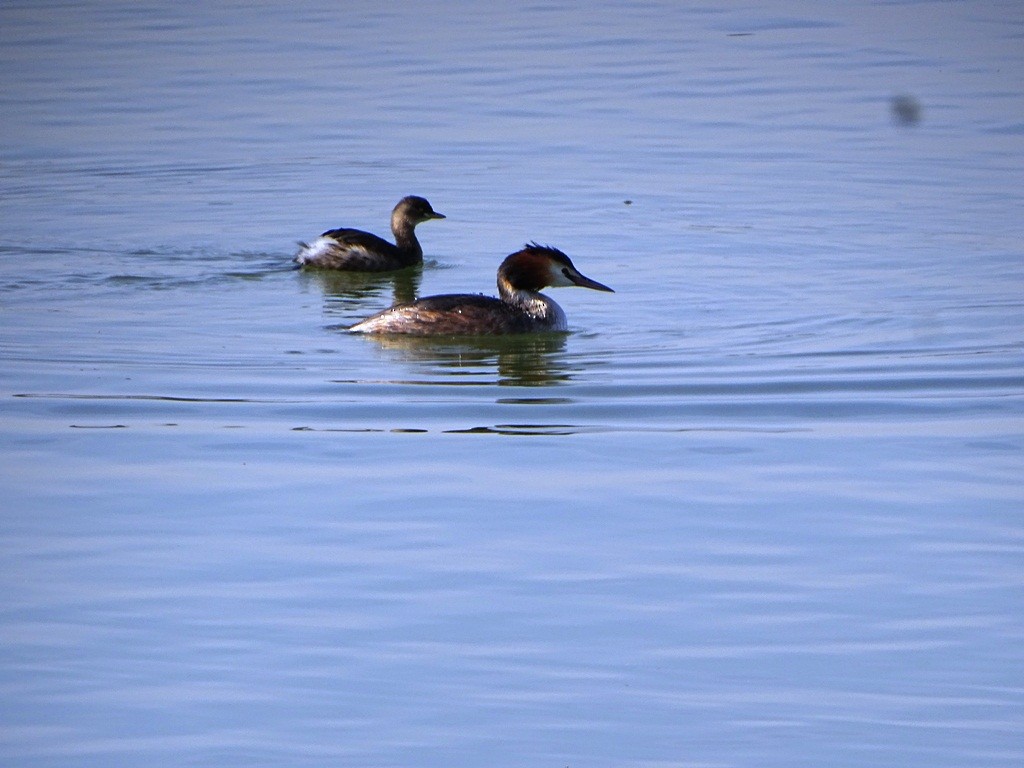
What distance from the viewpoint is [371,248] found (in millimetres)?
14703

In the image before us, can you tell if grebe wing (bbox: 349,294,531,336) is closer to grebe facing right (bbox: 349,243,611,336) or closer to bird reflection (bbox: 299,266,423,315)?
grebe facing right (bbox: 349,243,611,336)

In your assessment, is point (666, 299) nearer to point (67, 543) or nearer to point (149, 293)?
point (149, 293)

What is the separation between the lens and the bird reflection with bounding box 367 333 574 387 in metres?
10.5

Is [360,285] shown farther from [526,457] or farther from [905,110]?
[905,110]

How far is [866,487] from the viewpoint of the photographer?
7750 millimetres

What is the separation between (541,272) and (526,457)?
3.99m

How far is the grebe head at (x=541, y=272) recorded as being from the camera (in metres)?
12.1

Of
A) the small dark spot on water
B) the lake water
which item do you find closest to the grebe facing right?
the lake water

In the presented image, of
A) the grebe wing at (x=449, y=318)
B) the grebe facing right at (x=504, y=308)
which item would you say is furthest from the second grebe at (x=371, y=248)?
the grebe wing at (x=449, y=318)

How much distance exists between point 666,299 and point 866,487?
487 cm

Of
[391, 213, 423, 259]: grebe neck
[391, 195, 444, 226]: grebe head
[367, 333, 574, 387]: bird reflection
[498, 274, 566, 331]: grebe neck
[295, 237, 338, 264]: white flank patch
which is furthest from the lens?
[391, 195, 444, 226]: grebe head

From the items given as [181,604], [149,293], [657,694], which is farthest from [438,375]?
[657,694]

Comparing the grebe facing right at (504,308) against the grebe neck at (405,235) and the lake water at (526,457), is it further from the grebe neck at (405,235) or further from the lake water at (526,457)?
the grebe neck at (405,235)

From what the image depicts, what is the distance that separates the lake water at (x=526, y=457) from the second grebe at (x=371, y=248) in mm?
215
